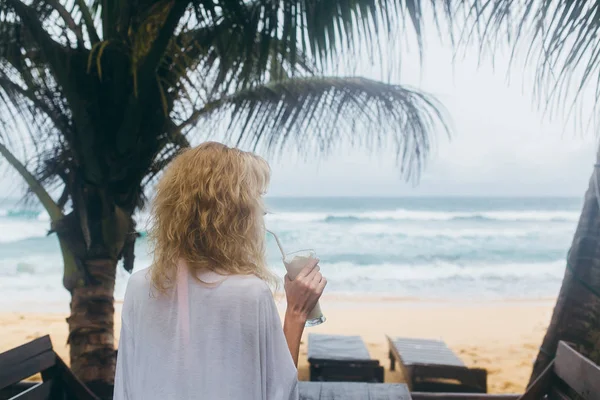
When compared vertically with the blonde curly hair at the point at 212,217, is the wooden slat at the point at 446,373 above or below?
below

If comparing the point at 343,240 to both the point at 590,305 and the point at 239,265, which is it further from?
the point at 239,265

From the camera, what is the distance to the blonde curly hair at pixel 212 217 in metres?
1.31

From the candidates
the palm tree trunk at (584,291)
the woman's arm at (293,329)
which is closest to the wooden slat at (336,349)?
the palm tree trunk at (584,291)

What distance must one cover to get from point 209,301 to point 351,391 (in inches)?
56.9

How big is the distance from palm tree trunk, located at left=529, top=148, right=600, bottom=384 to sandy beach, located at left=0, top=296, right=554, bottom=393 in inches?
104

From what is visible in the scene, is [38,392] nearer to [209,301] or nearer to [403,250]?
[209,301]

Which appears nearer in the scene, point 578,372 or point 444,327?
point 578,372

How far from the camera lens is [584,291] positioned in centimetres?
327

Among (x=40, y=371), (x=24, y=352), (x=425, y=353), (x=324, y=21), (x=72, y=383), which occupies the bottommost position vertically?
(x=425, y=353)

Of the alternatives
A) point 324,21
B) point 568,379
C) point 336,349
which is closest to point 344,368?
point 336,349

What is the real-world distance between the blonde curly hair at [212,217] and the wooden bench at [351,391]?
125 centimetres

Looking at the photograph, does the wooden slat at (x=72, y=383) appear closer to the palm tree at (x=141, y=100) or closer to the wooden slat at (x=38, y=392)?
the wooden slat at (x=38, y=392)

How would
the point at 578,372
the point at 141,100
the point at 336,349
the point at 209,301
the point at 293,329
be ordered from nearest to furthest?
the point at 209,301
the point at 293,329
the point at 578,372
the point at 141,100
the point at 336,349

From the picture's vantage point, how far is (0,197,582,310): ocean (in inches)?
642
